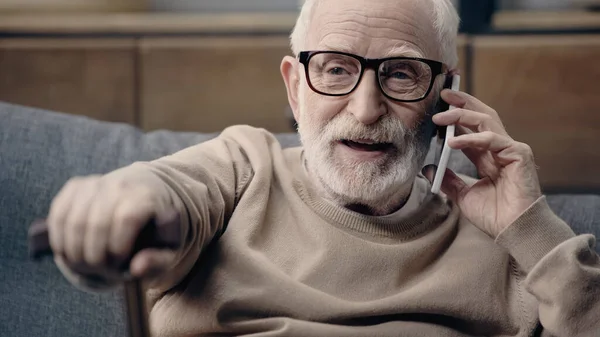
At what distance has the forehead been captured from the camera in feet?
3.92

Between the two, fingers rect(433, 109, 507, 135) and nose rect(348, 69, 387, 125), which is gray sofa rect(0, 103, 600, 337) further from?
nose rect(348, 69, 387, 125)

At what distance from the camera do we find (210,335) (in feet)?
3.82

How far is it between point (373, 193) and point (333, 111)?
0.48 feet

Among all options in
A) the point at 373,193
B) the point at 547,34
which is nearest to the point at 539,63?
the point at 547,34

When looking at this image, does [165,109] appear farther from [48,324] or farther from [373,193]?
[373,193]

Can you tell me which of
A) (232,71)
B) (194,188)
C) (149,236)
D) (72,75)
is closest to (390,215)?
(194,188)

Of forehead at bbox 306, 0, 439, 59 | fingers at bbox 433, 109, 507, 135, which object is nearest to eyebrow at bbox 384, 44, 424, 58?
forehead at bbox 306, 0, 439, 59

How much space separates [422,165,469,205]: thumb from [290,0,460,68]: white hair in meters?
0.18

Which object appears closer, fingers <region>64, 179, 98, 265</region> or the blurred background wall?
fingers <region>64, 179, 98, 265</region>

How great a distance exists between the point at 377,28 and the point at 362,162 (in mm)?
213

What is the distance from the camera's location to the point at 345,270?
3.92 ft

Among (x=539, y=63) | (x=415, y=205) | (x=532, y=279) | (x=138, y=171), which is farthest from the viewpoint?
(x=539, y=63)

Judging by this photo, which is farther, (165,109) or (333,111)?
(165,109)

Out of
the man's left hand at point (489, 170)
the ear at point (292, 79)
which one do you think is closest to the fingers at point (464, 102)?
the man's left hand at point (489, 170)
